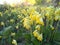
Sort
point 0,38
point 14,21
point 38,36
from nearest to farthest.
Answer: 1. point 38,36
2. point 0,38
3. point 14,21

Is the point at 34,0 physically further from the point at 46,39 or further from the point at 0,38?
the point at 46,39

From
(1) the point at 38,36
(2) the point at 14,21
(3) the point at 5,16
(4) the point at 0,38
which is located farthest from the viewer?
(3) the point at 5,16

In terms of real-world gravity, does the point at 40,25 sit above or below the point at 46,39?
above

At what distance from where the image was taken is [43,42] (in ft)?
9.38

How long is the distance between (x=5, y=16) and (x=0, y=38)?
3.31 ft

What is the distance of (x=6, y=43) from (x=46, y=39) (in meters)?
0.84

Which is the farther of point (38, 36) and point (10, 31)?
point (10, 31)

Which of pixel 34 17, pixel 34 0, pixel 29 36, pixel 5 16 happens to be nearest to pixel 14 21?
pixel 5 16

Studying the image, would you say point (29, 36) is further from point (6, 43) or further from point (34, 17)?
point (6, 43)

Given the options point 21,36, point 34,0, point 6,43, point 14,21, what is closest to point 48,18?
point 21,36

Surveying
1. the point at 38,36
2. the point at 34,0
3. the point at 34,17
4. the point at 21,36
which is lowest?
the point at 34,0

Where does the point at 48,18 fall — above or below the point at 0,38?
above

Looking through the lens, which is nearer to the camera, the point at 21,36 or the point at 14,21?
the point at 21,36

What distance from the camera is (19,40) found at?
A: 3438 millimetres
